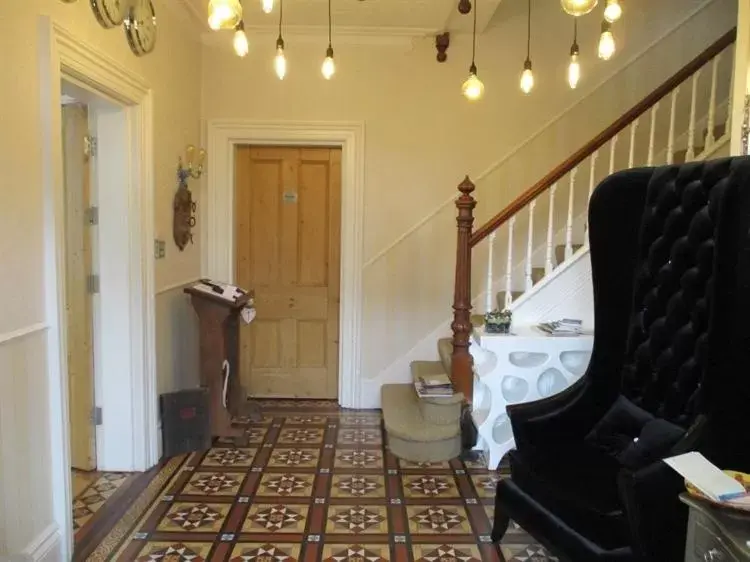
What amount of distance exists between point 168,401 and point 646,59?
4070 mm

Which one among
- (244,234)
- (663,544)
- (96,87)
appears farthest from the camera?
(244,234)

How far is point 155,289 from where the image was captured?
3393 millimetres

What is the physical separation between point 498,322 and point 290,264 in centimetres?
190

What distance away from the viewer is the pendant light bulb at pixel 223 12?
167cm

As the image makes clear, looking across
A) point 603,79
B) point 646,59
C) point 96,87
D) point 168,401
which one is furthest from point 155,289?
point 646,59

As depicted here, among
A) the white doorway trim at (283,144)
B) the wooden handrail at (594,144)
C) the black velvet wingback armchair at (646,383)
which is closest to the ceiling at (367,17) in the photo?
the white doorway trim at (283,144)

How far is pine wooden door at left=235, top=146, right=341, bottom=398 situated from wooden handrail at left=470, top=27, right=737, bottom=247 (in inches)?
57.4

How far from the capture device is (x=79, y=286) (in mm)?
3225

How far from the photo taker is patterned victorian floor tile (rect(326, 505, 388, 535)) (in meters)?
2.71

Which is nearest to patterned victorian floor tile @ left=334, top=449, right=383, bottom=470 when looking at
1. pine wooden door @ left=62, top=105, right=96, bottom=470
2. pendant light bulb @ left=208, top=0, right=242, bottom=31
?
pine wooden door @ left=62, top=105, right=96, bottom=470

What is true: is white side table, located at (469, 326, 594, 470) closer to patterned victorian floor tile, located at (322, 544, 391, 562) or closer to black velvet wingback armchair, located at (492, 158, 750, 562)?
black velvet wingback armchair, located at (492, 158, 750, 562)

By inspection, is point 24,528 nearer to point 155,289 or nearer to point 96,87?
point 155,289

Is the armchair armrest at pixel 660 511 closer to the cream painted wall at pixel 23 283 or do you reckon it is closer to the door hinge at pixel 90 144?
the cream painted wall at pixel 23 283

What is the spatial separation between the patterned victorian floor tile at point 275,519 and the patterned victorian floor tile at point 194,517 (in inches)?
5.4
